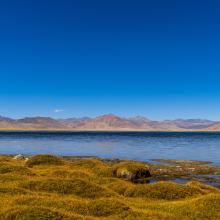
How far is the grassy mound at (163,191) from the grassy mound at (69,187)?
8.25 feet

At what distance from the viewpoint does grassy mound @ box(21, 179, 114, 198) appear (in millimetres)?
24656

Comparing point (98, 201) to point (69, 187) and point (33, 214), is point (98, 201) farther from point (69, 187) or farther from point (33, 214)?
point (69, 187)

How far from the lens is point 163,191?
26203mm

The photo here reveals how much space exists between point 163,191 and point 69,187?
269 inches

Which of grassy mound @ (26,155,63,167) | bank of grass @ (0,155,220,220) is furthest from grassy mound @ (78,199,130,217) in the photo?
grassy mound @ (26,155,63,167)

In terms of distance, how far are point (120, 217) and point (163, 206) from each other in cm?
424

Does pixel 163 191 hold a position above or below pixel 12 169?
below

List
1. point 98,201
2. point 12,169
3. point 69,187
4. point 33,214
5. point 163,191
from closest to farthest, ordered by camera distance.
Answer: point 33,214 < point 98,201 < point 69,187 < point 163,191 < point 12,169

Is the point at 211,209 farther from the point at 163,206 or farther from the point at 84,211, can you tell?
the point at 84,211

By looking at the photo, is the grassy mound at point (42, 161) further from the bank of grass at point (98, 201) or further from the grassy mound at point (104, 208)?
the grassy mound at point (104, 208)

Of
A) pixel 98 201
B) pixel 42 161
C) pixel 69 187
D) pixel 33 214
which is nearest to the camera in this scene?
pixel 33 214

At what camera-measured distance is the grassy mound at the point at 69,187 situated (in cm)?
2466

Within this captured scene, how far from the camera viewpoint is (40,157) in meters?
46.6

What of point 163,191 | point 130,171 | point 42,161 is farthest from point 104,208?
point 42,161
